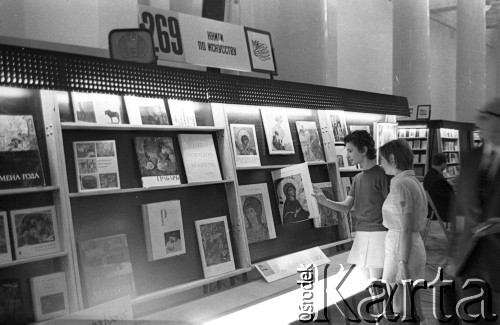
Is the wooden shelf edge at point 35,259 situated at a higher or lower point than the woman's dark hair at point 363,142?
lower

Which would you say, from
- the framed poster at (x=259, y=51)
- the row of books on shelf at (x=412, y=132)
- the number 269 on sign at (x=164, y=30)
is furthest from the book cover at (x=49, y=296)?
the row of books on shelf at (x=412, y=132)

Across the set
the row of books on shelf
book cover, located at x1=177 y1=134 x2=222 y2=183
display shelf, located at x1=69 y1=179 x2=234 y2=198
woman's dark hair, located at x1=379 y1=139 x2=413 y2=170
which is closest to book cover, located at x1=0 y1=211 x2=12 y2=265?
display shelf, located at x1=69 y1=179 x2=234 y2=198

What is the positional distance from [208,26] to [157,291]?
66.8 inches

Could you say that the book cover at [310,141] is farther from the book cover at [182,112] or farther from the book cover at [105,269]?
the book cover at [105,269]

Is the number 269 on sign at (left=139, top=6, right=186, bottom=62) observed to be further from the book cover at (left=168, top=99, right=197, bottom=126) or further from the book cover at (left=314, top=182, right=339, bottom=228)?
the book cover at (left=314, top=182, right=339, bottom=228)

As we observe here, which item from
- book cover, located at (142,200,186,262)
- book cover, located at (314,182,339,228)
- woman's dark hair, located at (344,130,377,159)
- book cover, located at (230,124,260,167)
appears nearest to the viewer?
book cover, located at (142,200,186,262)

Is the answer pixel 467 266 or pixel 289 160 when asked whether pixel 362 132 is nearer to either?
pixel 289 160

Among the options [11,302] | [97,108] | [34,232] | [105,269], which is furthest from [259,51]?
[11,302]

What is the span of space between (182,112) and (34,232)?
1287 millimetres

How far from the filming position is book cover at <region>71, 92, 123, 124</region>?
3.17 m

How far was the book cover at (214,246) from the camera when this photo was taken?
371 cm

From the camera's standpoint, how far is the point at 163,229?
11.5 ft

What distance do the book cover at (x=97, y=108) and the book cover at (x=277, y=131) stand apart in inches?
54.6

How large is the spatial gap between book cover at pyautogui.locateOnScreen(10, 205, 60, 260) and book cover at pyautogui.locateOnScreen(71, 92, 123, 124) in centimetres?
55
